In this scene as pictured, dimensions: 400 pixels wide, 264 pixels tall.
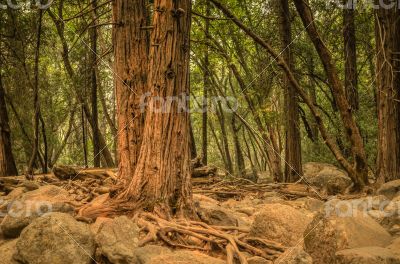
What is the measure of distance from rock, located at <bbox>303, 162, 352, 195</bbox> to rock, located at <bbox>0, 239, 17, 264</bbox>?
4.49 metres

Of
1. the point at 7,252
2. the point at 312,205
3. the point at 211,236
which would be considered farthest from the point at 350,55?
the point at 7,252

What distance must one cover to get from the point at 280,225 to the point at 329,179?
4518 mm

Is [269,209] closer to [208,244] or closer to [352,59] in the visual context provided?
[208,244]

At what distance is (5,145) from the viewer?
8.59 m

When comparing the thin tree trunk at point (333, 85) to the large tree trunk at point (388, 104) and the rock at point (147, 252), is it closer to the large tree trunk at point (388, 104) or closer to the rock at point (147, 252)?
the large tree trunk at point (388, 104)

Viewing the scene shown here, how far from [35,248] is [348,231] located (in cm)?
265

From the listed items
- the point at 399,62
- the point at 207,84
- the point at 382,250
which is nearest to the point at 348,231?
the point at 382,250

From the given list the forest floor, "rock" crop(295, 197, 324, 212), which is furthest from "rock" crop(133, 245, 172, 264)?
"rock" crop(295, 197, 324, 212)

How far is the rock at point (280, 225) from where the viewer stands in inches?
160

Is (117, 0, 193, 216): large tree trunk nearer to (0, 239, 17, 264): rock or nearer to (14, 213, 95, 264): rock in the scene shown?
(14, 213, 95, 264): rock

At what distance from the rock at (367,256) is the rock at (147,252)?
1465mm

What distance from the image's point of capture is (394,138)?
259 inches

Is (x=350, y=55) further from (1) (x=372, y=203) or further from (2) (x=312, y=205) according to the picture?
(1) (x=372, y=203)

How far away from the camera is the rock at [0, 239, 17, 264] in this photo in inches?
154
